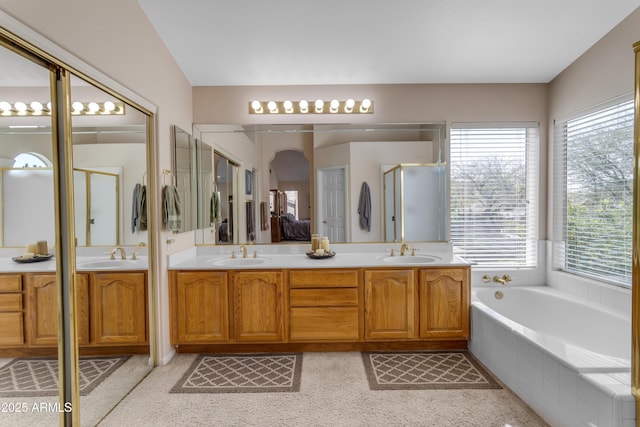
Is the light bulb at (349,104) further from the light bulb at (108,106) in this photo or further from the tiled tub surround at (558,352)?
the tiled tub surround at (558,352)

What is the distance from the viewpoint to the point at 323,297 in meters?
2.73

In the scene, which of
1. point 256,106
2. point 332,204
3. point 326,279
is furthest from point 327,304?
point 256,106

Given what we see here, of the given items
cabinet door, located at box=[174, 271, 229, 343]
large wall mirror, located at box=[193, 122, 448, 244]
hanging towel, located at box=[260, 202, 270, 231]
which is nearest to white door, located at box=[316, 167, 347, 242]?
large wall mirror, located at box=[193, 122, 448, 244]

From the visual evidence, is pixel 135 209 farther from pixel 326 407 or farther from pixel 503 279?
pixel 503 279

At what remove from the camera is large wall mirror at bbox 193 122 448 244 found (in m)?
3.17

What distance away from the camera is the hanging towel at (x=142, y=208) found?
7.63 ft

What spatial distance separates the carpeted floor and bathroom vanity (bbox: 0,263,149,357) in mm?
386

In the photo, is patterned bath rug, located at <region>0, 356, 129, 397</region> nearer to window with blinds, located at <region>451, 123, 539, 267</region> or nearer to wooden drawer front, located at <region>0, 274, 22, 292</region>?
wooden drawer front, located at <region>0, 274, 22, 292</region>

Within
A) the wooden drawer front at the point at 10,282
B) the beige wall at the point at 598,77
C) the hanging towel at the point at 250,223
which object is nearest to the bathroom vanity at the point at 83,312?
the wooden drawer front at the point at 10,282

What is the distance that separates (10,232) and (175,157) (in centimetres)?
159

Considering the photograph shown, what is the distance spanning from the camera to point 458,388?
2238mm

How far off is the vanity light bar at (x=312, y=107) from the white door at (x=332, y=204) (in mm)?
584

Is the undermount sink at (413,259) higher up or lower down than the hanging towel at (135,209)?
lower down

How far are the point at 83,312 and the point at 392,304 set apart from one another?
2.11m
